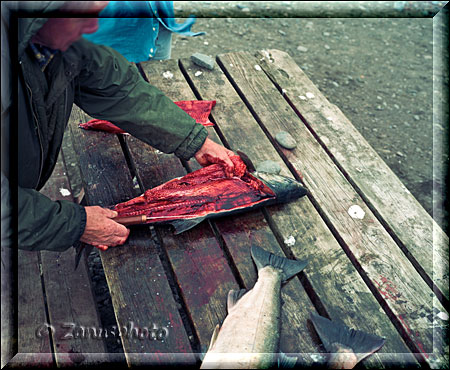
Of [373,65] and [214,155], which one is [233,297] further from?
[373,65]

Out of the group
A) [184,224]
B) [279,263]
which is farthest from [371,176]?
[184,224]

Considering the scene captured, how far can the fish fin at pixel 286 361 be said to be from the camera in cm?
180

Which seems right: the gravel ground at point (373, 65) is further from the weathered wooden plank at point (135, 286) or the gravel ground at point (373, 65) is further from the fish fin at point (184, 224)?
the fish fin at point (184, 224)

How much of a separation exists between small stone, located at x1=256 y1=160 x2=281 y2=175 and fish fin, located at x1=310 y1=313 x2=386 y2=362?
36.5 inches

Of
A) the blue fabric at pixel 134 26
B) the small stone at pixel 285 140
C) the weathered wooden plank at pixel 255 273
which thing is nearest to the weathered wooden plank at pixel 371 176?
the small stone at pixel 285 140

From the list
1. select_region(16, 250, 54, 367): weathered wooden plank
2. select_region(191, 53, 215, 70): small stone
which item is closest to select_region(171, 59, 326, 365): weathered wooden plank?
select_region(16, 250, 54, 367): weathered wooden plank

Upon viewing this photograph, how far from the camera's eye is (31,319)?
213cm

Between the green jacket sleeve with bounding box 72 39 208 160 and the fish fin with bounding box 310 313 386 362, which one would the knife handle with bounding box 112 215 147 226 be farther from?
the fish fin with bounding box 310 313 386 362

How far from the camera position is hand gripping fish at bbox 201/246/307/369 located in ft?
5.83

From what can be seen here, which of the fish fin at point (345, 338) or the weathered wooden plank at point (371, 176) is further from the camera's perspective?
the weathered wooden plank at point (371, 176)

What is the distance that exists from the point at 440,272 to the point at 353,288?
0.53 metres

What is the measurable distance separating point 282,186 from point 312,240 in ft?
1.11

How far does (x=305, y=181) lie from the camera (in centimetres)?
260

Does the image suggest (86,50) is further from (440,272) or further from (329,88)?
(329,88)
